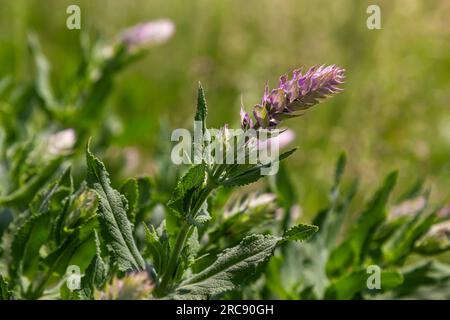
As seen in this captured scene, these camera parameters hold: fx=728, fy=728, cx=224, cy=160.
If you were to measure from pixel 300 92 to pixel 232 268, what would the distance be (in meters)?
0.24

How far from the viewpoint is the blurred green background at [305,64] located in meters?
2.14

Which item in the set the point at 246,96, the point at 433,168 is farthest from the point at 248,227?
the point at 433,168

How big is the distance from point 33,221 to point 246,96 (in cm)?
132

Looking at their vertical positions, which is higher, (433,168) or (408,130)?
(408,130)

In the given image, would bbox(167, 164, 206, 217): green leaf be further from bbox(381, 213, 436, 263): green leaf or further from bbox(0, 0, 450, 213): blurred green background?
bbox(0, 0, 450, 213): blurred green background

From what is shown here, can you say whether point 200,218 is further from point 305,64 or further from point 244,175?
point 305,64

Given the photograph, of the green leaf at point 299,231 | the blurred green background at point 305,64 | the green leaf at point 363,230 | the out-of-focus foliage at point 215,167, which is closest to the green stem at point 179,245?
the out-of-focus foliage at point 215,167

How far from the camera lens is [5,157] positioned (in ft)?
4.28

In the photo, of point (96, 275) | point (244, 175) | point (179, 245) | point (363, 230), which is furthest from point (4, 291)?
point (363, 230)

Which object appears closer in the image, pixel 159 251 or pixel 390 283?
pixel 159 251

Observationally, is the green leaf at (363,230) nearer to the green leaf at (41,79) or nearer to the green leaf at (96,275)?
the green leaf at (96,275)

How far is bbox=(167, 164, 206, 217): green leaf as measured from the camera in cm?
87

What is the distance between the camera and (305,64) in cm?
242
